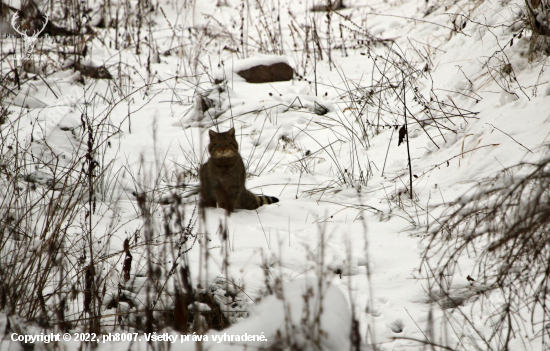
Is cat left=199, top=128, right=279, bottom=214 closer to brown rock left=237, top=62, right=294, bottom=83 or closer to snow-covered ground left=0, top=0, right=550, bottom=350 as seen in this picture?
snow-covered ground left=0, top=0, right=550, bottom=350

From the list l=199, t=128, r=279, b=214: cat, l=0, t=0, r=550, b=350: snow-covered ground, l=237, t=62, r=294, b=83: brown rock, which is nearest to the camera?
l=0, t=0, r=550, b=350: snow-covered ground

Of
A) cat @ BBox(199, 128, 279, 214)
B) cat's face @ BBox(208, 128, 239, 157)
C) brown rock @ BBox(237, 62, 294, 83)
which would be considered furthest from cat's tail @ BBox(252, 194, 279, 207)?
brown rock @ BBox(237, 62, 294, 83)

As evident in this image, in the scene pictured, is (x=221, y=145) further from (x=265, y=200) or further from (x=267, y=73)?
(x=267, y=73)

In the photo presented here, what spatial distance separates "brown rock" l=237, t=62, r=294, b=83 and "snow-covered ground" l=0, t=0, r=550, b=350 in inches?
8.5

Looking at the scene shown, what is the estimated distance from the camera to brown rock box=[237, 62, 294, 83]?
7570 mm

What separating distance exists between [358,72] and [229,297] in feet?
19.9

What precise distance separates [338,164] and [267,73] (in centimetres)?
355

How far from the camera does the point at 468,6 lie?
7.43 meters

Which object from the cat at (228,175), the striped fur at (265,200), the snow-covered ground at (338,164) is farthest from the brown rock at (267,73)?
the striped fur at (265,200)

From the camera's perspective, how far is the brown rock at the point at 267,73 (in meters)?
7.57

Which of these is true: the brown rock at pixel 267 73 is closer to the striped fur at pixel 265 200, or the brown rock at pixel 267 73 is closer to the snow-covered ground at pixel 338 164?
the snow-covered ground at pixel 338 164

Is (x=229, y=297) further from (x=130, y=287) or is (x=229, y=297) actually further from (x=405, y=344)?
(x=405, y=344)

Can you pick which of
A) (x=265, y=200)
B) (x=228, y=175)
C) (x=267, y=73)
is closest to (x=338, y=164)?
(x=265, y=200)

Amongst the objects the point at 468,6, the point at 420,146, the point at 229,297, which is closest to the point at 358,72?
the point at 468,6
